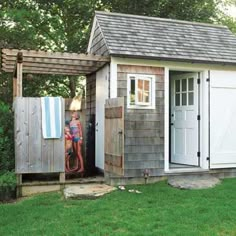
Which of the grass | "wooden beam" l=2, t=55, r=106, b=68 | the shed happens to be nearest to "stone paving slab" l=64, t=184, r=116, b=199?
the grass

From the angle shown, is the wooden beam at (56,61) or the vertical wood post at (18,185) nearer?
the vertical wood post at (18,185)

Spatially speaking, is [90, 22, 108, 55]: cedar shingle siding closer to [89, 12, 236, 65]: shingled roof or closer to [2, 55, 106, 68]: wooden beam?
[89, 12, 236, 65]: shingled roof

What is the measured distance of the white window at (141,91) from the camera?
7.89 meters

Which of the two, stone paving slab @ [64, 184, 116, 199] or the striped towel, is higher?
the striped towel

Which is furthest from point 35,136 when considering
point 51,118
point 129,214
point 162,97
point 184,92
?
point 184,92

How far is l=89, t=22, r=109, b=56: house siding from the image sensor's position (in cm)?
819

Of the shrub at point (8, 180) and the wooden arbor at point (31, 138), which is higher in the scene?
the wooden arbor at point (31, 138)

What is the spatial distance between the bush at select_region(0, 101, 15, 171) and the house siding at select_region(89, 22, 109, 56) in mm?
2495

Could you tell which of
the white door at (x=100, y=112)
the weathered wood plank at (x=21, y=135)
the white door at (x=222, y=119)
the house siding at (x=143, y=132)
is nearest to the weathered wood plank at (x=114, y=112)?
the house siding at (x=143, y=132)

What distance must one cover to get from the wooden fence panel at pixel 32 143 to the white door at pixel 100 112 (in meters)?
1.50

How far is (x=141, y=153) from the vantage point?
25.8 feet

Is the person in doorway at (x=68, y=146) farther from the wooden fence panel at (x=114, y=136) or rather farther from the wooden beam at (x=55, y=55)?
the wooden beam at (x=55, y=55)

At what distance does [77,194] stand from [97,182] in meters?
1.10

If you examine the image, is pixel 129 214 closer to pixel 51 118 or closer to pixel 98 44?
pixel 51 118
